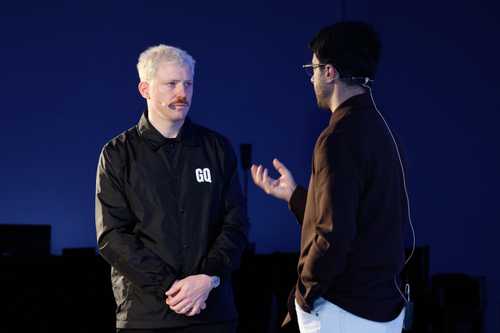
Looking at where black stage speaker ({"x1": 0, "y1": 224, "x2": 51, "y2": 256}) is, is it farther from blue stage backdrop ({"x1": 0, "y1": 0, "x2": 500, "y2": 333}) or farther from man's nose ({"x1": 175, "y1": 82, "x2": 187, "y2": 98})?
man's nose ({"x1": 175, "y1": 82, "x2": 187, "y2": 98})

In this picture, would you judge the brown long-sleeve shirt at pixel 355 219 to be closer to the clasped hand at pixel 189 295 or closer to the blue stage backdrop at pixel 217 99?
the clasped hand at pixel 189 295

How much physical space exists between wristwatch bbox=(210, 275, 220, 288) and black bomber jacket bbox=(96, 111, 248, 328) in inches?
0.6

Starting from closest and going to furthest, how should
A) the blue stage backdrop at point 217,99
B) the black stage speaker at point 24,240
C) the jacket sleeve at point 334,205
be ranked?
the jacket sleeve at point 334,205
the black stage speaker at point 24,240
the blue stage backdrop at point 217,99

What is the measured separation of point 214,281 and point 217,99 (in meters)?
4.32

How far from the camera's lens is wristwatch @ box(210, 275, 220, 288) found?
2562mm

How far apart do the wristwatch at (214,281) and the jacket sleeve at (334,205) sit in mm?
459

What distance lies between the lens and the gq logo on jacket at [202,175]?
265cm

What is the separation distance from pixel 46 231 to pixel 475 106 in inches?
131

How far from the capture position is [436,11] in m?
6.38

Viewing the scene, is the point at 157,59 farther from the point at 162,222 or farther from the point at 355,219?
the point at 355,219

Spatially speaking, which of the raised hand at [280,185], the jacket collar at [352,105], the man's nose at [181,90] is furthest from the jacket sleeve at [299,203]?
the man's nose at [181,90]

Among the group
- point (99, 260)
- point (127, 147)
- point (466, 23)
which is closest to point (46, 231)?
point (99, 260)

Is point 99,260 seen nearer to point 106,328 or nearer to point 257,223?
point 106,328

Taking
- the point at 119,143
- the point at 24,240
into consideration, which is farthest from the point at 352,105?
the point at 24,240
